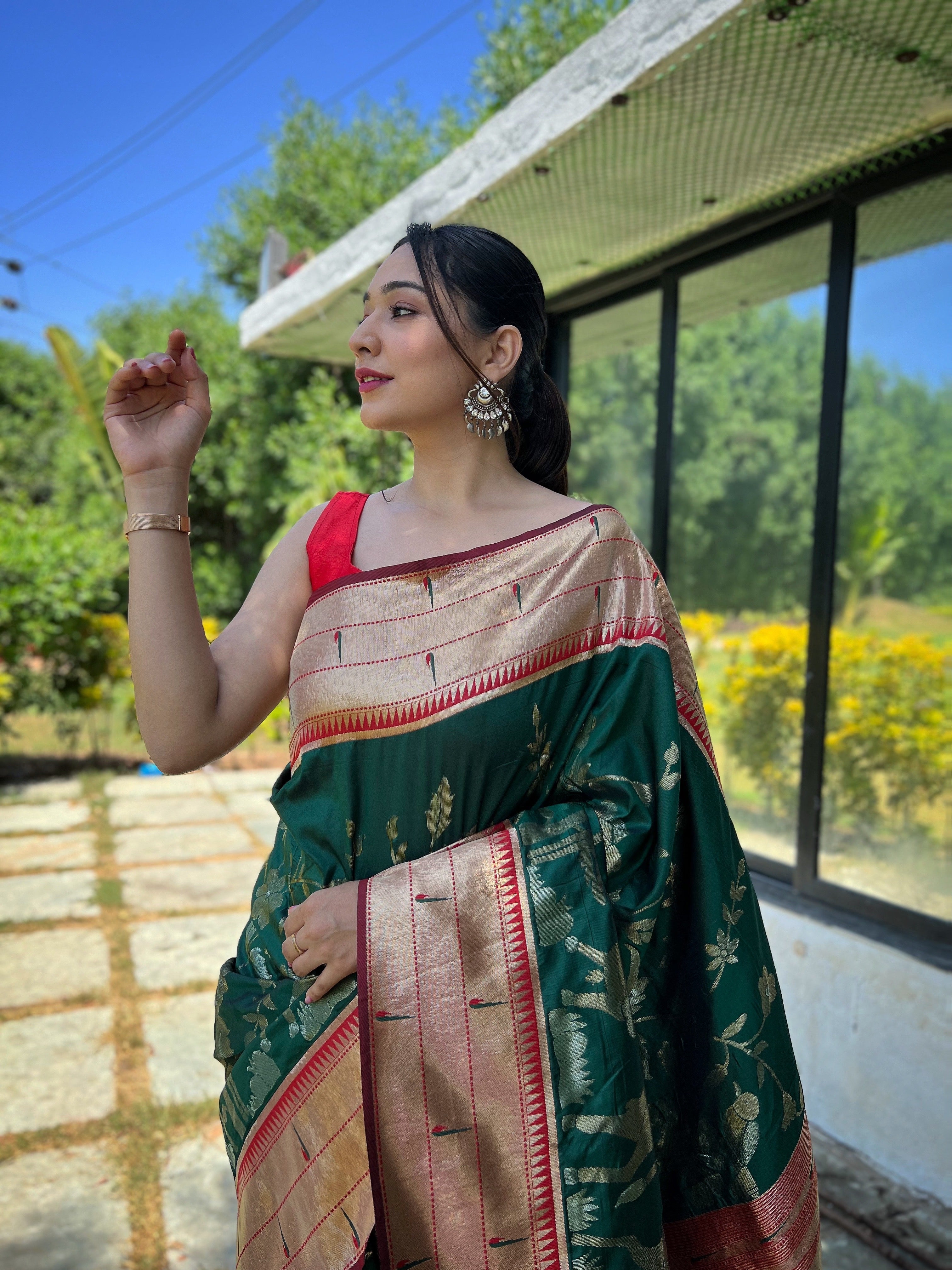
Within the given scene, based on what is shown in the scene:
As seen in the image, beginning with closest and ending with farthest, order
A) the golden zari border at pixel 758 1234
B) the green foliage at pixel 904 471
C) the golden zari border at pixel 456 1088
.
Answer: the golden zari border at pixel 456 1088
the golden zari border at pixel 758 1234
the green foliage at pixel 904 471

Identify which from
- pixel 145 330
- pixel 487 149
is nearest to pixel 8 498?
pixel 145 330

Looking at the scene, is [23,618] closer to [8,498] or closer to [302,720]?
[302,720]

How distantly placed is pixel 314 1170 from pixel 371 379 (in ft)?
3.38

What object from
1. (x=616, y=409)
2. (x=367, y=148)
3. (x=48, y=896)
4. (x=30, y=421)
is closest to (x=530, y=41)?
(x=367, y=148)

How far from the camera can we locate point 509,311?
4.60 ft

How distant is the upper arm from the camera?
130cm

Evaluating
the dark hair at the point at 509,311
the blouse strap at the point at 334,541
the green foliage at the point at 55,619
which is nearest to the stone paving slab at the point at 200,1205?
the blouse strap at the point at 334,541

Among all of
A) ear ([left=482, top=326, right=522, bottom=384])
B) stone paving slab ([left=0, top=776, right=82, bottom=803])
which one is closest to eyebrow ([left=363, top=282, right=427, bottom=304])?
ear ([left=482, top=326, right=522, bottom=384])

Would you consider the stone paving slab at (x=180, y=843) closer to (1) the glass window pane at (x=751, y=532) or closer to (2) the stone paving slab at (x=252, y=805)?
(2) the stone paving slab at (x=252, y=805)

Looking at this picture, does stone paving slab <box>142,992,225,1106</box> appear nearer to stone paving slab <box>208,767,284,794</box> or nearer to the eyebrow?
the eyebrow

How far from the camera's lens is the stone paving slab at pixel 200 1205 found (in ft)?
6.98

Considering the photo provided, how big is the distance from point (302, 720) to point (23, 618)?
5.79m

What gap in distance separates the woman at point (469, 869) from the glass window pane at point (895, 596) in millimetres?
2297

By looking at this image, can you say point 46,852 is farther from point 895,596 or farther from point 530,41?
point 530,41
